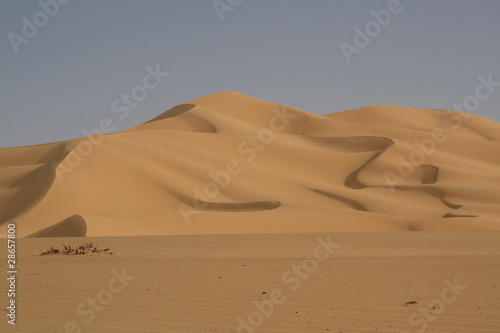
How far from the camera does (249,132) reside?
56.2 meters

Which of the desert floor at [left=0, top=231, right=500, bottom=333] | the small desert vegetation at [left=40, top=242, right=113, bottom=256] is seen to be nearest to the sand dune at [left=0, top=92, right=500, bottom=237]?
the small desert vegetation at [left=40, top=242, right=113, bottom=256]

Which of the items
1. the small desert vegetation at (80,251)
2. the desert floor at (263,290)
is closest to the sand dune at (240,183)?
the small desert vegetation at (80,251)

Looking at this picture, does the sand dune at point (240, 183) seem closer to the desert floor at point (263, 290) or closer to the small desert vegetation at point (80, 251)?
the small desert vegetation at point (80, 251)

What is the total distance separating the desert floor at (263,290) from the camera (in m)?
7.20

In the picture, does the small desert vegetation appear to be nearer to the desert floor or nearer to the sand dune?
the desert floor

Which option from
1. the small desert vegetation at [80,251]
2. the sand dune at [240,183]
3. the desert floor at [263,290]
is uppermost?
the sand dune at [240,183]

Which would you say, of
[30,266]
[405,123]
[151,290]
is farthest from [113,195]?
[405,123]

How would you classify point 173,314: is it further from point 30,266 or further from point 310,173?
point 310,173

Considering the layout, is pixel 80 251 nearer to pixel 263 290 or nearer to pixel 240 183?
pixel 263 290

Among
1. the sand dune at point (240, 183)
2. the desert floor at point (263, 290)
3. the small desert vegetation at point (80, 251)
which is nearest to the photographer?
the desert floor at point (263, 290)

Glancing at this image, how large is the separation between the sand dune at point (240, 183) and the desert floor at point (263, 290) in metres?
9.40

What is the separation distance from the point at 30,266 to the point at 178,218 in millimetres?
14087

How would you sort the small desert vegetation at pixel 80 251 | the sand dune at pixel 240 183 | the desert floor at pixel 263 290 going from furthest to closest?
the sand dune at pixel 240 183 → the small desert vegetation at pixel 80 251 → the desert floor at pixel 263 290

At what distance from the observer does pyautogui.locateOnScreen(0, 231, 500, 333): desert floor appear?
7.20 meters
